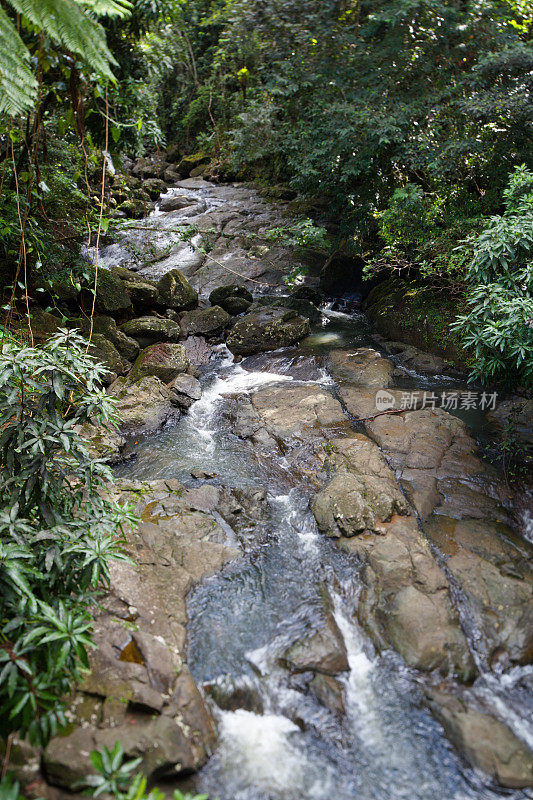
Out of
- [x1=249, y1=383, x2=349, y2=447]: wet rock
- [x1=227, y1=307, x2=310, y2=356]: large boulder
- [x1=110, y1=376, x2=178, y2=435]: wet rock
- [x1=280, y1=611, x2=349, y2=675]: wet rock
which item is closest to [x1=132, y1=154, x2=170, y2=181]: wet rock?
[x1=227, y1=307, x2=310, y2=356]: large boulder

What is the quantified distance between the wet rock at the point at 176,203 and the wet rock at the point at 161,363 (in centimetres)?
870

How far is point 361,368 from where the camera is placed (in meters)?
8.16

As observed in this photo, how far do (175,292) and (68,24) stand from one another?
769cm

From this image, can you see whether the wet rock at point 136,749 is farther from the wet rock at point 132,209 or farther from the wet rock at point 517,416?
the wet rock at point 132,209

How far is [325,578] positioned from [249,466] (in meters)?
2.03

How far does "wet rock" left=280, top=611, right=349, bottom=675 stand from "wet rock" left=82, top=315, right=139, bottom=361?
231 inches

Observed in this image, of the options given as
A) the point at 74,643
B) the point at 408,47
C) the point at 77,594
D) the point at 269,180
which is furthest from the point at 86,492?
the point at 269,180

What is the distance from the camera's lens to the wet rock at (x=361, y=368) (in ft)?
25.3

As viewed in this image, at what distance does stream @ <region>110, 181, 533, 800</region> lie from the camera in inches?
112

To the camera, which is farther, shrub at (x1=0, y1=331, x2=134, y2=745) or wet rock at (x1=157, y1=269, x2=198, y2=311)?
wet rock at (x1=157, y1=269, x2=198, y2=311)

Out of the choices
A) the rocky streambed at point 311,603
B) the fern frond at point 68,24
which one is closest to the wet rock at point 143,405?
the rocky streambed at point 311,603

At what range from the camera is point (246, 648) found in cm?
366

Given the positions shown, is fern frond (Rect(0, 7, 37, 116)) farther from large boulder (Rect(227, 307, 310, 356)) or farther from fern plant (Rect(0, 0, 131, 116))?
large boulder (Rect(227, 307, 310, 356))

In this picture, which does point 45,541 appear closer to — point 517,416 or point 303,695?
point 303,695
